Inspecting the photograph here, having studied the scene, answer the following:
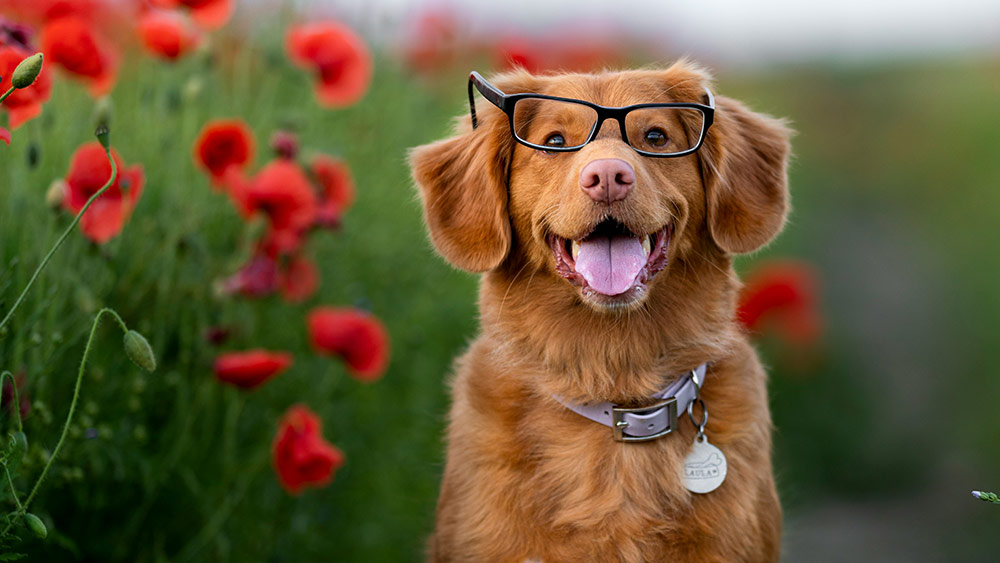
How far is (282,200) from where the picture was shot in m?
3.64

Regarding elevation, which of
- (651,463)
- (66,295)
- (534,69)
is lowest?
(651,463)

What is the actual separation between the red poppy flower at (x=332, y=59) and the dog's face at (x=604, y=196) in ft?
3.38

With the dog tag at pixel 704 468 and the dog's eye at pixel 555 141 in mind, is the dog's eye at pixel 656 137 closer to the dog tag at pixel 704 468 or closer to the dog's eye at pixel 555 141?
the dog's eye at pixel 555 141

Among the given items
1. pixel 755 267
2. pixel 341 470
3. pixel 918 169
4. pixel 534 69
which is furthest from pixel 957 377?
pixel 341 470

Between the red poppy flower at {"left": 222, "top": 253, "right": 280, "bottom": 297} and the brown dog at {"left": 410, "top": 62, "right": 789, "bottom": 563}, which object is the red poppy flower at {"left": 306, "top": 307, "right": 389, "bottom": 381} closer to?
the red poppy flower at {"left": 222, "top": 253, "right": 280, "bottom": 297}

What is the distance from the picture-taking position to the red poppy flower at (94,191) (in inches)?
120

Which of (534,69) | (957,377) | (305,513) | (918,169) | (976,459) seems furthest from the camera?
(918,169)

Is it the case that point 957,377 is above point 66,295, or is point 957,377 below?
below

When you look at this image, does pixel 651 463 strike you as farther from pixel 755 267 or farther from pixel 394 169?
pixel 755 267

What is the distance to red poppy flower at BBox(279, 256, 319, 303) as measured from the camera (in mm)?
4086

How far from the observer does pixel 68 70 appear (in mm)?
3447

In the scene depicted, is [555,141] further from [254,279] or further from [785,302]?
[785,302]

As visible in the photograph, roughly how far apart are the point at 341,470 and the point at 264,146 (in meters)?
1.45

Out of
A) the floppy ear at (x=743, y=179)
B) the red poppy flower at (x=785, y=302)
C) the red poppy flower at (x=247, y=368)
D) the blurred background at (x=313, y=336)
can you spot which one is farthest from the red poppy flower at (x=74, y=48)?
the red poppy flower at (x=785, y=302)
